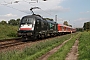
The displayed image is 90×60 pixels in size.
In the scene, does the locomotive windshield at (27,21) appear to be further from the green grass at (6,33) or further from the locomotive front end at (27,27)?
the green grass at (6,33)

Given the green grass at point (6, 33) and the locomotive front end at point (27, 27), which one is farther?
the green grass at point (6, 33)

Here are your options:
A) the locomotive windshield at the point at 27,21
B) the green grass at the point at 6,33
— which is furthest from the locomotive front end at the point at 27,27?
the green grass at the point at 6,33

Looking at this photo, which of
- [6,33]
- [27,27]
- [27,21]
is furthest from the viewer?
[6,33]

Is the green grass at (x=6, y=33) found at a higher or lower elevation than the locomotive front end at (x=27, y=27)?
lower

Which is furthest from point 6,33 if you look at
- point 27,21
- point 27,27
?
point 27,27

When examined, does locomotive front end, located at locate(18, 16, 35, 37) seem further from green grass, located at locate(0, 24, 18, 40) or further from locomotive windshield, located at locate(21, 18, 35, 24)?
green grass, located at locate(0, 24, 18, 40)

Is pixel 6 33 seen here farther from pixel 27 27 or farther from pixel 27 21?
pixel 27 27

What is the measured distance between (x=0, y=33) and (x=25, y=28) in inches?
655

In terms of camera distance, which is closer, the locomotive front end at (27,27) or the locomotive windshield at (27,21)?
the locomotive front end at (27,27)

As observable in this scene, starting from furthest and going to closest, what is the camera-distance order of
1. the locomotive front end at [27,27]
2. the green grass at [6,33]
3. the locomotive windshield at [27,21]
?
the green grass at [6,33], the locomotive windshield at [27,21], the locomotive front end at [27,27]

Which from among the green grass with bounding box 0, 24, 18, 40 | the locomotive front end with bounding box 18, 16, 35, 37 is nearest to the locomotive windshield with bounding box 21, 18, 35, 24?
the locomotive front end with bounding box 18, 16, 35, 37

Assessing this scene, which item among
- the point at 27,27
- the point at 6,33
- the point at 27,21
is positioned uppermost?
the point at 27,21

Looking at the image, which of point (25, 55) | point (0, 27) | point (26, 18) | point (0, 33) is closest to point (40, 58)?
point (25, 55)

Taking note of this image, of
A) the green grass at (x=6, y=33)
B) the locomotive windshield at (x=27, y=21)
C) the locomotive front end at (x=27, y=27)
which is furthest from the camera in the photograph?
the green grass at (x=6, y=33)
